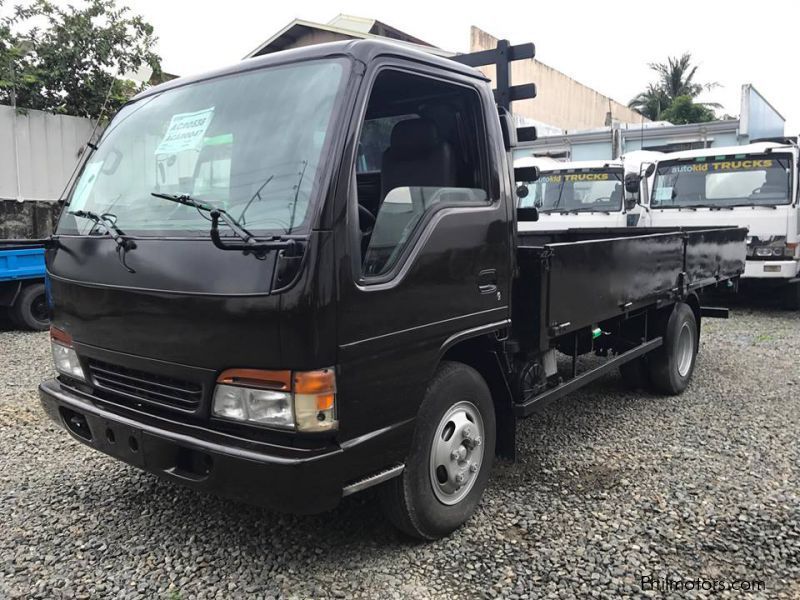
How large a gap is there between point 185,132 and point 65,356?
1.25 metres

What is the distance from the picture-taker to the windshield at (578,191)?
1101 centimetres

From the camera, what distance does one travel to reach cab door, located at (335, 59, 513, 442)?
8.54 ft

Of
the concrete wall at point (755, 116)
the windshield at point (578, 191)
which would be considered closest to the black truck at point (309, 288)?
the windshield at point (578, 191)

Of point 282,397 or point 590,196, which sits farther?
point 590,196

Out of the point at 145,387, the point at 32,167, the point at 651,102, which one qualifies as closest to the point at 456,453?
the point at 145,387

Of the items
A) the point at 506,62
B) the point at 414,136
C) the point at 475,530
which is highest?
the point at 506,62

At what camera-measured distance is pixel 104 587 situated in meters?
2.81

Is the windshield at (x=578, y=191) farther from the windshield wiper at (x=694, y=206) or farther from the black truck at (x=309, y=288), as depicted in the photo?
the black truck at (x=309, y=288)

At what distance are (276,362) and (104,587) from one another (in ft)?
4.34

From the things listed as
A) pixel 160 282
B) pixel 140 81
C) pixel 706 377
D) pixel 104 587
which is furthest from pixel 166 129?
pixel 140 81

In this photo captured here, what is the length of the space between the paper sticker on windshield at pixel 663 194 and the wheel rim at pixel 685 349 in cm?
503

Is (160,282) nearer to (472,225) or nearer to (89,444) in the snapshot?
(89,444)

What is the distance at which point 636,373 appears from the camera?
5699 millimetres

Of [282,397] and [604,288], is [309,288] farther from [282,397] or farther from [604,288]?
[604,288]
